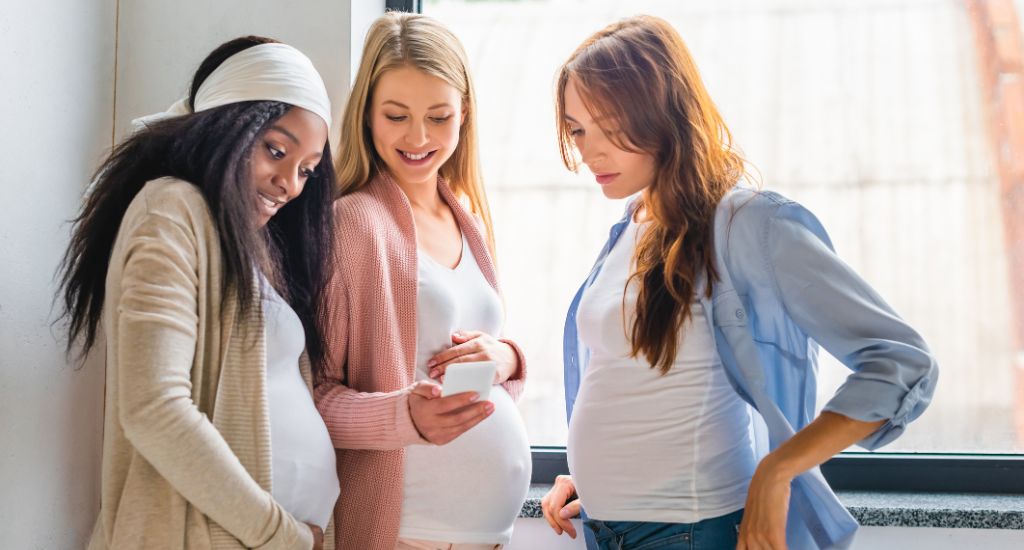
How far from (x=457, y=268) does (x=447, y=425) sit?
0.39m

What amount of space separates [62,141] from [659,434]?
1.22 metres

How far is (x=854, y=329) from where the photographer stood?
139cm

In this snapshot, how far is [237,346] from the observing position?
4.42ft

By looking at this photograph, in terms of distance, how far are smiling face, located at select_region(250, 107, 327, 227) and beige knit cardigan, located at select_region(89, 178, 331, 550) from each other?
0.12m

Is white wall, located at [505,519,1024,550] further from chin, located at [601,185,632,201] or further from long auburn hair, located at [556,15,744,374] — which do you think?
chin, located at [601,185,632,201]

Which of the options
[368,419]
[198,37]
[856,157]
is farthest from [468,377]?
[856,157]

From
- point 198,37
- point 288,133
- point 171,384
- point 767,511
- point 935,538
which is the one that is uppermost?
point 198,37

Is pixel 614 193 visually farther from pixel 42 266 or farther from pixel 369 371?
pixel 42 266

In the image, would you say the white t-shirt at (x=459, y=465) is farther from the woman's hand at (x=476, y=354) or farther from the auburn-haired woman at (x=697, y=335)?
the auburn-haired woman at (x=697, y=335)

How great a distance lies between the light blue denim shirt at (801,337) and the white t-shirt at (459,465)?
441mm

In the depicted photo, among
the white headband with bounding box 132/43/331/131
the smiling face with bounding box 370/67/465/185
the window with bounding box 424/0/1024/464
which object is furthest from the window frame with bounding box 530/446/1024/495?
the white headband with bounding box 132/43/331/131

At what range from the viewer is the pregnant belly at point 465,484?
1.63 meters

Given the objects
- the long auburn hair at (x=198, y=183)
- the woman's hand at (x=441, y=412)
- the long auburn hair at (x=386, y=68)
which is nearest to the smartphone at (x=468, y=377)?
the woman's hand at (x=441, y=412)

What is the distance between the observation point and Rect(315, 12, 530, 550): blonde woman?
159 cm
